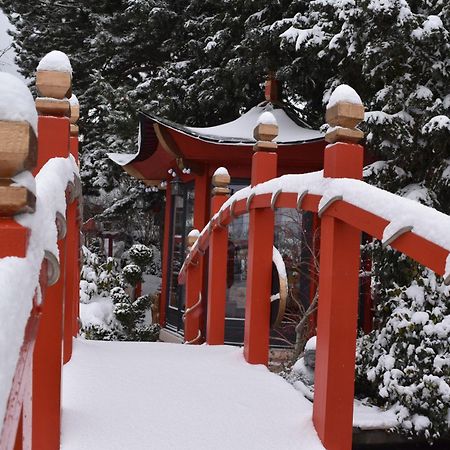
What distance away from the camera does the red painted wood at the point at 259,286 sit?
3162mm

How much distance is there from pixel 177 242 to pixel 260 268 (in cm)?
681

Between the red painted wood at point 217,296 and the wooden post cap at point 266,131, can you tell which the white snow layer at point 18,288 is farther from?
the red painted wood at point 217,296

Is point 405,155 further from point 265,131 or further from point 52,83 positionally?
point 52,83

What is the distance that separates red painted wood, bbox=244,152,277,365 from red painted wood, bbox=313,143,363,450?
3.18 ft

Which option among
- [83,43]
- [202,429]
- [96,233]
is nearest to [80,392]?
[202,429]

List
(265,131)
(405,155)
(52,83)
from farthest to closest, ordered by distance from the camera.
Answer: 1. (405,155)
2. (265,131)
3. (52,83)

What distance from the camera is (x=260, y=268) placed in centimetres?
320

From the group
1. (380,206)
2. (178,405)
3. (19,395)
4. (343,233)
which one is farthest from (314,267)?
(19,395)

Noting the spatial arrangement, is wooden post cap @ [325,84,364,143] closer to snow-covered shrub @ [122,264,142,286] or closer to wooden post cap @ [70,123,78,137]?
wooden post cap @ [70,123,78,137]

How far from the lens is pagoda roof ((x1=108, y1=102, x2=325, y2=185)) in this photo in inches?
305

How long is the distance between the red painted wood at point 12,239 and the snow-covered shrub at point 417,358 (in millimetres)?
4354

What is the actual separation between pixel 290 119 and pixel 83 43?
266 inches

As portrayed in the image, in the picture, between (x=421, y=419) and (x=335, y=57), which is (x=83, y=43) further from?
(x=421, y=419)

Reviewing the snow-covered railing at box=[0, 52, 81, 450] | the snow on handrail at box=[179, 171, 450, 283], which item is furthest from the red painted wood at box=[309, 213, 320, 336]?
the snow-covered railing at box=[0, 52, 81, 450]
